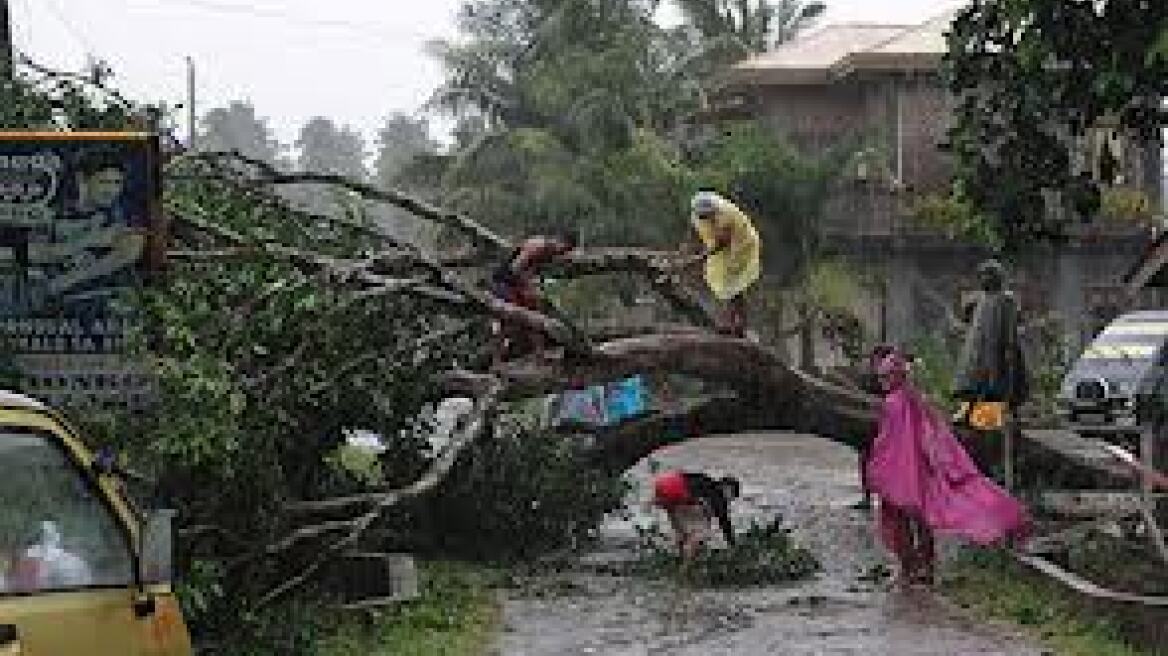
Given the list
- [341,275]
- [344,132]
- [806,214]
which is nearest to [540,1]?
[806,214]

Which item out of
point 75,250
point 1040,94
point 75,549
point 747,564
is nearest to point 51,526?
point 75,549

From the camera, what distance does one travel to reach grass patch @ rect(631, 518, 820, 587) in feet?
40.1

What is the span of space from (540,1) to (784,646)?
27.9 metres

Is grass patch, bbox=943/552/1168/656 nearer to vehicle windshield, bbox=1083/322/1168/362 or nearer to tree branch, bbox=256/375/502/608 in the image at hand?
tree branch, bbox=256/375/502/608

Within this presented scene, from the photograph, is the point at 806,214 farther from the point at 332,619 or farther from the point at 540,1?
the point at 332,619

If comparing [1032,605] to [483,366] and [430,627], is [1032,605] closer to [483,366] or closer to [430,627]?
[430,627]

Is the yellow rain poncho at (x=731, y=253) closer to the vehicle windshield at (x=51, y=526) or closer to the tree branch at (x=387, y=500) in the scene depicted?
the tree branch at (x=387, y=500)

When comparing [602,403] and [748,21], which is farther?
[748,21]

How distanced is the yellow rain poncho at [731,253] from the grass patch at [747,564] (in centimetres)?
187

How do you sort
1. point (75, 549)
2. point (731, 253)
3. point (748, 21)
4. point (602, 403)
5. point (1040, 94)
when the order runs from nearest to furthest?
point (75, 549)
point (1040, 94)
point (731, 253)
point (602, 403)
point (748, 21)

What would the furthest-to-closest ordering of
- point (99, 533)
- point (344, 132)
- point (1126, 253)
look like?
point (344, 132)
point (1126, 253)
point (99, 533)

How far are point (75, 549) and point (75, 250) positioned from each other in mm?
3802

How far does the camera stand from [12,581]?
4.68m

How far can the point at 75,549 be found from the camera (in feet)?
16.4
